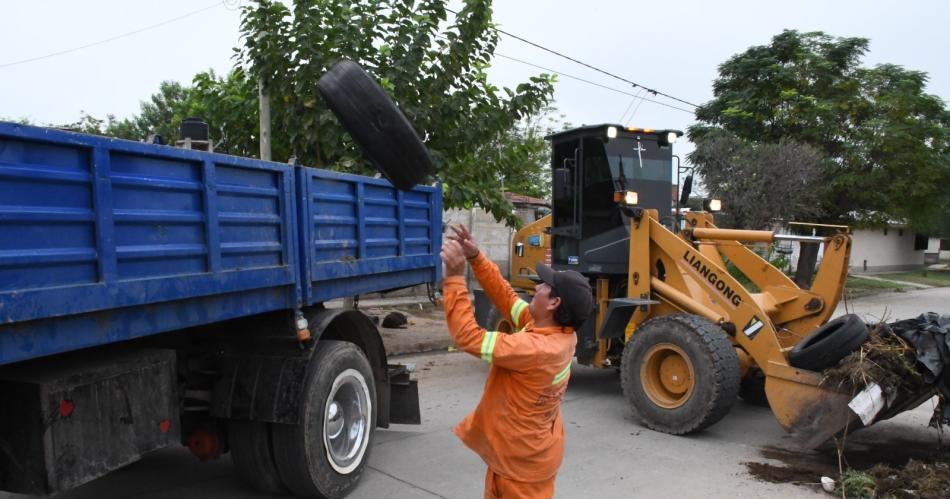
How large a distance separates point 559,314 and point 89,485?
11.9ft

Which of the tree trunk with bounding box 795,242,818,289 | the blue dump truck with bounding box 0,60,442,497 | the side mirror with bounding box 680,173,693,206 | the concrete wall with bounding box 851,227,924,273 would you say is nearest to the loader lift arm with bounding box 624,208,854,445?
the side mirror with bounding box 680,173,693,206

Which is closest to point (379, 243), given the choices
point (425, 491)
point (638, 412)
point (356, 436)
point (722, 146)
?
point (356, 436)

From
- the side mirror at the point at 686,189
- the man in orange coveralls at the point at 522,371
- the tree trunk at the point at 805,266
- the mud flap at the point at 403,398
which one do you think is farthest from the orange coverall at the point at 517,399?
the tree trunk at the point at 805,266

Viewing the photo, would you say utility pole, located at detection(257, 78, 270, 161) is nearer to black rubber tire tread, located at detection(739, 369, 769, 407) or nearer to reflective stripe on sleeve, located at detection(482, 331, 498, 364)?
black rubber tire tread, located at detection(739, 369, 769, 407)

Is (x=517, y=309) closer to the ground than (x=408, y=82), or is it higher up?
closer to the ground

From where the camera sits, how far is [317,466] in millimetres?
4285

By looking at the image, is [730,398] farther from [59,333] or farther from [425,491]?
[59,333]

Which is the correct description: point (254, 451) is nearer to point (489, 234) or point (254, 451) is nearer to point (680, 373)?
point (680, 373)

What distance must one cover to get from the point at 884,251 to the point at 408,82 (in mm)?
33804

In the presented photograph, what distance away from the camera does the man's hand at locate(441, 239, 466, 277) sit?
9.05ft

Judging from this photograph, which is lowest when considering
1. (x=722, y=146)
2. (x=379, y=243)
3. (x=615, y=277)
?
(x=615, y=277)

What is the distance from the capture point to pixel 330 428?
4531 mm

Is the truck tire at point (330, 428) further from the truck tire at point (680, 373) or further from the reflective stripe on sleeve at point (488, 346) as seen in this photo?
the truck tire at point (680, 373)

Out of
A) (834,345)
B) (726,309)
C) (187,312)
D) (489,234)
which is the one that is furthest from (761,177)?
(187,312)
